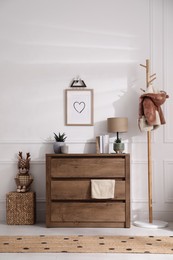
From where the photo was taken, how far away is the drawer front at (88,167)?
460cm

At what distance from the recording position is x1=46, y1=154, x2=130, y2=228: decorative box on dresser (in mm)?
4578

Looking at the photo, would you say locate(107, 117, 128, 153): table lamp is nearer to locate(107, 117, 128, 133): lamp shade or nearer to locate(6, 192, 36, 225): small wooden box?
locate(107, 117, 128, 133): lamp shade

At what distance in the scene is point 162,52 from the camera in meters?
5.02

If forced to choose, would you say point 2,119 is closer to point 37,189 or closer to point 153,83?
point 37,189

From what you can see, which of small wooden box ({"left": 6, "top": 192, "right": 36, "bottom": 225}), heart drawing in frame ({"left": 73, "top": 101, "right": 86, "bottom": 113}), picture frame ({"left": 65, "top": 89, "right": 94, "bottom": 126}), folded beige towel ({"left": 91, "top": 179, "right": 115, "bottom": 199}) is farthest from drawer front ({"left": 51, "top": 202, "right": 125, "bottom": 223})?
heart drawing in frame ({"left": 73, "top": 101, "right": 86, "bottom": 113})

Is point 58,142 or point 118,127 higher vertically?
point 118,127

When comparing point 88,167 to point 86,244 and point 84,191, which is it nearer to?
point 84,191

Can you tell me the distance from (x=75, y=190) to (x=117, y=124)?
2.89 ft

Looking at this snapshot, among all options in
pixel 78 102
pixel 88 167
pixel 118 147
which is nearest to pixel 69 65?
pixel 78 102

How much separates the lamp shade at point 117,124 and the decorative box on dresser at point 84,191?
323 mm

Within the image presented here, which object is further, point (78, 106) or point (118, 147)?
point (78, 106)

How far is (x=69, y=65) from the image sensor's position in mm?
5035

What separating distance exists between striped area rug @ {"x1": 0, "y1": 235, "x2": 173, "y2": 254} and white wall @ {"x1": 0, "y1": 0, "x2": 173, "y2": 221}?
3.42ft

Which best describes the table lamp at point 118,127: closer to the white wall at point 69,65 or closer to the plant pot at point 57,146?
the white wall at point 69,65
